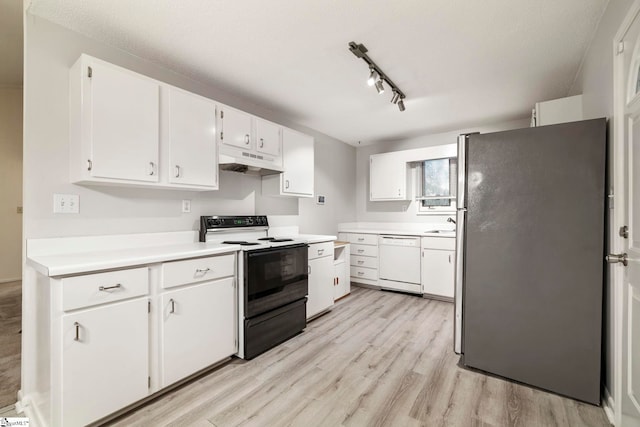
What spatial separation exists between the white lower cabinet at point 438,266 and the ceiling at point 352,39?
1781mm

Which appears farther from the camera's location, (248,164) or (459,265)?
(248,164)

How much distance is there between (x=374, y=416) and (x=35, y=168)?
2569mm

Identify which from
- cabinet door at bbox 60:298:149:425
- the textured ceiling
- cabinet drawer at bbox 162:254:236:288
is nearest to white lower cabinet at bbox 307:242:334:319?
cabinet drawer at bbox 162:254:236:288

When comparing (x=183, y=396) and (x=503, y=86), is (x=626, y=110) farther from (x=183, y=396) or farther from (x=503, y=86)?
(x=183, y=396)

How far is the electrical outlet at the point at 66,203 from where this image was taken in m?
1.86

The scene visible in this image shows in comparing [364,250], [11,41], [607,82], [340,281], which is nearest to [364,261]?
[364,250]

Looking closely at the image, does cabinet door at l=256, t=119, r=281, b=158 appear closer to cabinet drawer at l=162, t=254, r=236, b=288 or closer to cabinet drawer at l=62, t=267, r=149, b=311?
cabinet drawer at l=162, t=254, r=236, b=288

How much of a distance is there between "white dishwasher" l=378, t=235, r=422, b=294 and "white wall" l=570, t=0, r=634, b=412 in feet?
7.54

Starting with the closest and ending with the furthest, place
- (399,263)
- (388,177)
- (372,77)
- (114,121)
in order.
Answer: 1. (114,121)
2. (372,77)
3. (399,263)
4. (388,177)

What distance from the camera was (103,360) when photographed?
5.06ft

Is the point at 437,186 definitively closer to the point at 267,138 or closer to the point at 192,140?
the point at 267,138

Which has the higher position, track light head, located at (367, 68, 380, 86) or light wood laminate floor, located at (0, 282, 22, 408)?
track light head, located at (367, 68, 380, 86)

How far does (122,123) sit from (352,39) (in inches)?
66.7

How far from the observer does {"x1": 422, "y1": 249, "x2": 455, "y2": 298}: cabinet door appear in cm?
379
